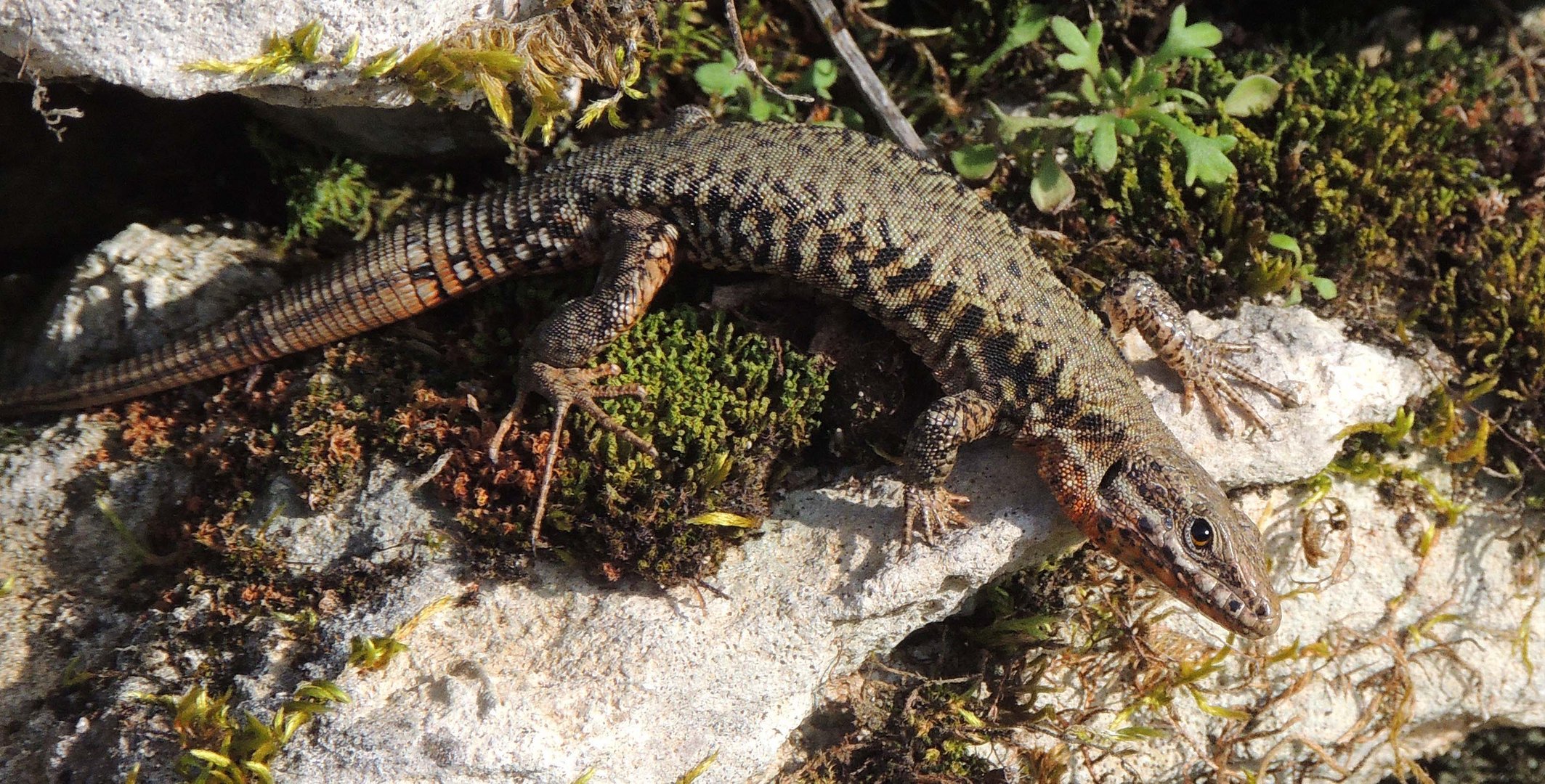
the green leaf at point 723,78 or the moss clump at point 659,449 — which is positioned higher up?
the green leaf at point 723,78

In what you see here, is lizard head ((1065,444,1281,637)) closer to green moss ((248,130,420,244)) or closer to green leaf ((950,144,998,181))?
green leaf ((950,144,998,181))

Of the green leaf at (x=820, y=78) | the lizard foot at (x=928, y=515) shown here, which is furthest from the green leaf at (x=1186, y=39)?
the lizard foot at (x=928, y=515)

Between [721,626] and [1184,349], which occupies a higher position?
[1184,349]

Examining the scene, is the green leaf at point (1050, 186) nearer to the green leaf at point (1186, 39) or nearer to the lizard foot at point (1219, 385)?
the green leaf at point (1186, 39)

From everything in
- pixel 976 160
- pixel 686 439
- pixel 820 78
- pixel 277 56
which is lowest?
pixel 686 439

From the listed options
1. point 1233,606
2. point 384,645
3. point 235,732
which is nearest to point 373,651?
point 384,645

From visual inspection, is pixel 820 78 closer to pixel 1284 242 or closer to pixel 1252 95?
pixel 1252 95
